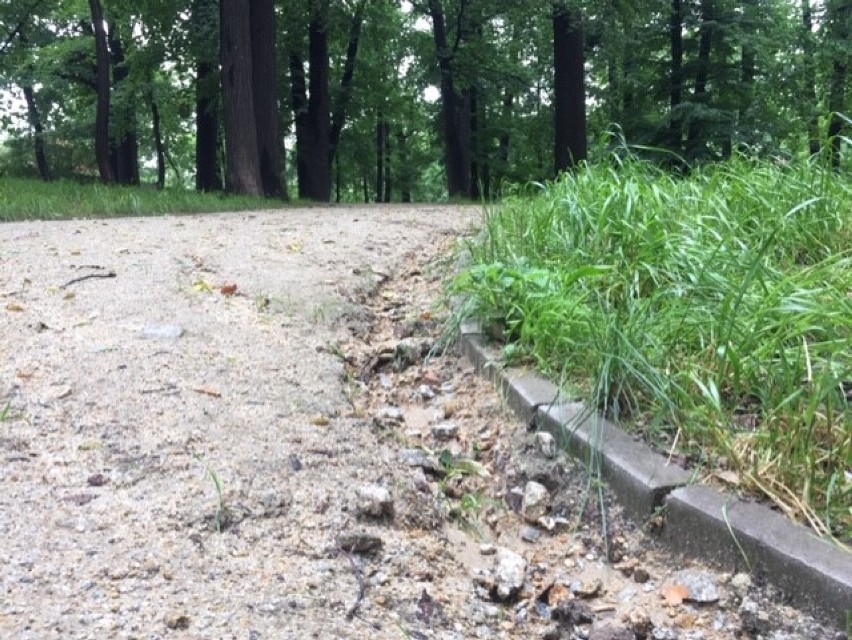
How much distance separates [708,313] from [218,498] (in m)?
1.59

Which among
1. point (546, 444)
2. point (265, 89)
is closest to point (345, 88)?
point (265, 89)

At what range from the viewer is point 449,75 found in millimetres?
15312

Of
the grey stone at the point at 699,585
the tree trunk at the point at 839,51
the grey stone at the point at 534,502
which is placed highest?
the tree trunk at the point at 839,51

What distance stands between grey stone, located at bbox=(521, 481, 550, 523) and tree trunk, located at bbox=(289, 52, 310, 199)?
12648 millimetres

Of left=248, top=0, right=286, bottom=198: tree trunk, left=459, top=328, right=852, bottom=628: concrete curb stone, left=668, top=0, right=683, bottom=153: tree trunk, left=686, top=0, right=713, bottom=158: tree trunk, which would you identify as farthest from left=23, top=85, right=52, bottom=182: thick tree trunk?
left=459, top=328, right=852, bottom=628: concrete curb stone

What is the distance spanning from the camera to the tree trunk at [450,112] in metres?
15.3

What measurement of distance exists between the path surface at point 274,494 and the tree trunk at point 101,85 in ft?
29.5

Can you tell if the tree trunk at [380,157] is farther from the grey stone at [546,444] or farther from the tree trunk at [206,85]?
the grey stone at [546,444]

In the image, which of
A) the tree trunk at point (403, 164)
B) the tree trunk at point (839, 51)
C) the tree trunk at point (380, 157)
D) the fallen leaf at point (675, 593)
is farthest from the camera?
the tree trunk at point (403, 164)

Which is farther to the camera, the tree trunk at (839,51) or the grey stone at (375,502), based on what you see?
the tree trunk at (839,51)

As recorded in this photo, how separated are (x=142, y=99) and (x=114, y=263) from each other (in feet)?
46.4

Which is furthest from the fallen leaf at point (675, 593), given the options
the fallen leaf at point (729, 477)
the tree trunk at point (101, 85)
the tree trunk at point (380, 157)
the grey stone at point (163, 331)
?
the tree trunk at point (380, 157)

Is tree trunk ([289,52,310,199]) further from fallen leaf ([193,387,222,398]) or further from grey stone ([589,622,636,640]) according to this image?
grey stone ([589,622,636,640])

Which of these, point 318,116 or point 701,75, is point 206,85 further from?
point 701,75
